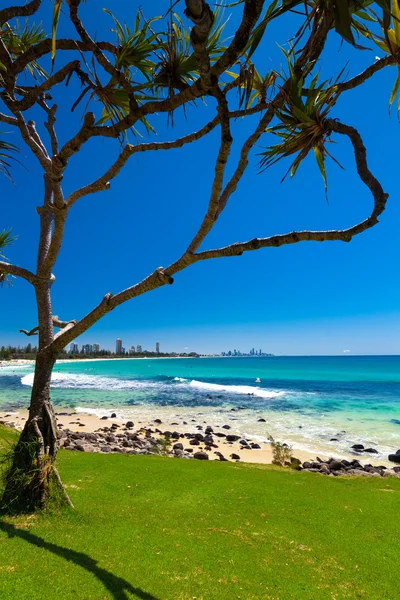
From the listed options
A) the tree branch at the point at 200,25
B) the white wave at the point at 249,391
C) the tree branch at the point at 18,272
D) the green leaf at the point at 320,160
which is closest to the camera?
the tree branch at the point at 200,25

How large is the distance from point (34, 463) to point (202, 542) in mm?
2709

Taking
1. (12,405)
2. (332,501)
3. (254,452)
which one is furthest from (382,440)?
(12,405)

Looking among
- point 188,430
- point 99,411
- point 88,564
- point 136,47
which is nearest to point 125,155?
point 136,47

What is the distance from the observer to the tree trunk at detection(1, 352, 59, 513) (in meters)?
5.50

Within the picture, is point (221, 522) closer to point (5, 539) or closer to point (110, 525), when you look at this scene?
point (110, 525)

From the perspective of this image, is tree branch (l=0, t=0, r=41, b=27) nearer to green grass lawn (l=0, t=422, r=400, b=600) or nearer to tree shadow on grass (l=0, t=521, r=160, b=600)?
green grass lawn (l=0, t=422, r=400, b=600)

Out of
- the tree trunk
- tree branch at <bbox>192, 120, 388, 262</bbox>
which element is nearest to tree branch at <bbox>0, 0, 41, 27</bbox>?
tree branch at <bbox>192, 120, 388, 262</bbox>

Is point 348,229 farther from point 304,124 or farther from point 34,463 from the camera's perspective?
point 34,463

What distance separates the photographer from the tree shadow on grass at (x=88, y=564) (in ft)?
12.6

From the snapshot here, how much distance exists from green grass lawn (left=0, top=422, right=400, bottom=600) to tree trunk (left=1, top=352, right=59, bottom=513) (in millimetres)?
310

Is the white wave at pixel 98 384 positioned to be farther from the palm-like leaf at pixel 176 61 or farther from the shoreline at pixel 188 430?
the palm-like leaf at pixel 176 61

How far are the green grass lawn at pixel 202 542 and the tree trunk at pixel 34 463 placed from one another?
1.02 feet

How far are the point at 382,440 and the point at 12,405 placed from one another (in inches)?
1039

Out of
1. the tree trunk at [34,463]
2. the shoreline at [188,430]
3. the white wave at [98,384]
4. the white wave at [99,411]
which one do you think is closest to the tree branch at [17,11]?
the tree trunk at [34,463]
